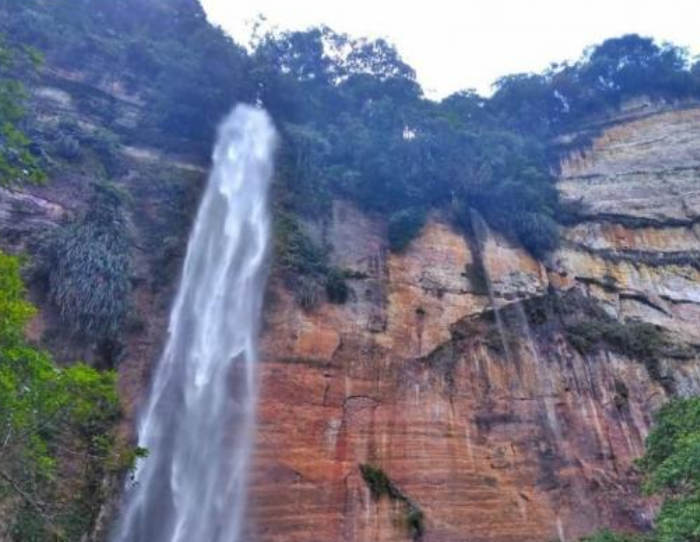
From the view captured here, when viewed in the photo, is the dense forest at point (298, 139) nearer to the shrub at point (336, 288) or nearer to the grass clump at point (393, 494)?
the shrub at point (336, 288)

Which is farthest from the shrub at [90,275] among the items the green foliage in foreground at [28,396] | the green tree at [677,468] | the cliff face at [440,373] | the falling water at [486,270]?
the green tree at [677,468]

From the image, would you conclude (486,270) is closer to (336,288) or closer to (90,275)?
(336,288)

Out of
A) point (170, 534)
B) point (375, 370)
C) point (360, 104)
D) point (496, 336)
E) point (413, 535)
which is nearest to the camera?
point (170, 534)

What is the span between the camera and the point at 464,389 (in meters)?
18.2

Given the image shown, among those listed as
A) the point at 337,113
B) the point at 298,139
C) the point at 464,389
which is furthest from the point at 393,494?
the point at 337,113

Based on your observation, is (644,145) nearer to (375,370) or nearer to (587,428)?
(587,428)

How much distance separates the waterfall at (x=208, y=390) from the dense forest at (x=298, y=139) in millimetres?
916

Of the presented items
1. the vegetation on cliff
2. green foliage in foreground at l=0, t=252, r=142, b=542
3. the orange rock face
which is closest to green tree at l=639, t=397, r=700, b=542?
the orange rock face

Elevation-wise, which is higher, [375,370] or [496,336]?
[496,336]

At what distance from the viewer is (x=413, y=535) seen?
Result: 595 inches

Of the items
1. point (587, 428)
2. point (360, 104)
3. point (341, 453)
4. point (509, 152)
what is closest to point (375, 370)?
point (341, 453)

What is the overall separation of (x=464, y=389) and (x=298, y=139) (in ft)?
36.4

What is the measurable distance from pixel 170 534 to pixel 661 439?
32.7 feet

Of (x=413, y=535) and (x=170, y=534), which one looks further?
(x=413, y=535)
